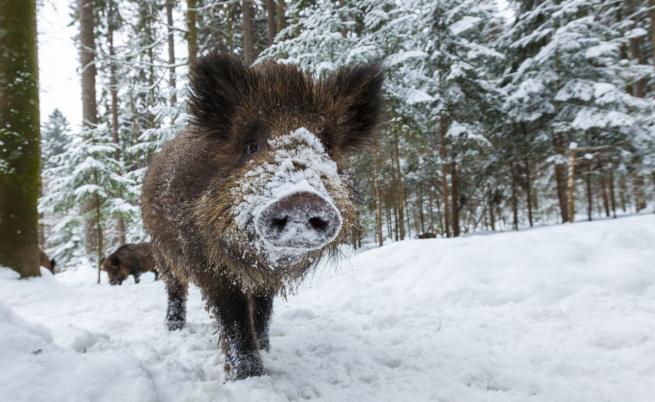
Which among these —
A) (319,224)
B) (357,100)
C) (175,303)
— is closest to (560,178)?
(357,100)

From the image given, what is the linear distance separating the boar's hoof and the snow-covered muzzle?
0.78 m

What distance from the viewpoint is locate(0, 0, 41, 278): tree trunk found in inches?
222

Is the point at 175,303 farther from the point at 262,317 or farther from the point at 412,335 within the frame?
the point at 412,335

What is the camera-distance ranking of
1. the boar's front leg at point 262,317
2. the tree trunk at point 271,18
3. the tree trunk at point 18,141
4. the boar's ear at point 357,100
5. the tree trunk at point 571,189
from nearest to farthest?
the boar's ear at point 357,100, the boar's front leg at point 262,317, the tree trunk at point 18,141, the tree trunk at point 571,189, the tree trunk at point 271,18

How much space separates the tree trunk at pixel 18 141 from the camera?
563 centimetres

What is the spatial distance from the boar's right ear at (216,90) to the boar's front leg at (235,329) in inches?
43.1

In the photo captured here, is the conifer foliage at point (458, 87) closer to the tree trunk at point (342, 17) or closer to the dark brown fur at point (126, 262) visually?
the tree trunk at point (342, 17)

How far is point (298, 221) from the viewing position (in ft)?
5.18

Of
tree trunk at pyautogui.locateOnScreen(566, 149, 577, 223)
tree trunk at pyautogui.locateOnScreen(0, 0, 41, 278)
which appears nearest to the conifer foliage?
tree trunk at pyautogui.locateOnScreen(566, 149, 577, 223)

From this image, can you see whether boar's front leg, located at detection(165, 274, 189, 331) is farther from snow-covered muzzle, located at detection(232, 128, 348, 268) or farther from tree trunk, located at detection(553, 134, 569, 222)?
tree trunk, located at detection(553, 134, 569, 222)

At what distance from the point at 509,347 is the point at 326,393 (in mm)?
1503

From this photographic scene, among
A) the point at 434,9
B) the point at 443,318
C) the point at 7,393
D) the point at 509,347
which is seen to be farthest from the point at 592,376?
the point at 434,9

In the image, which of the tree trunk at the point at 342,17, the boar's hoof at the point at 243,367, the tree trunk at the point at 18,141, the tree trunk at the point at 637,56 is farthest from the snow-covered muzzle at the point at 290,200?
the tree trunk at the point at 637,56

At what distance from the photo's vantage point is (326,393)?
2240 millimetres
